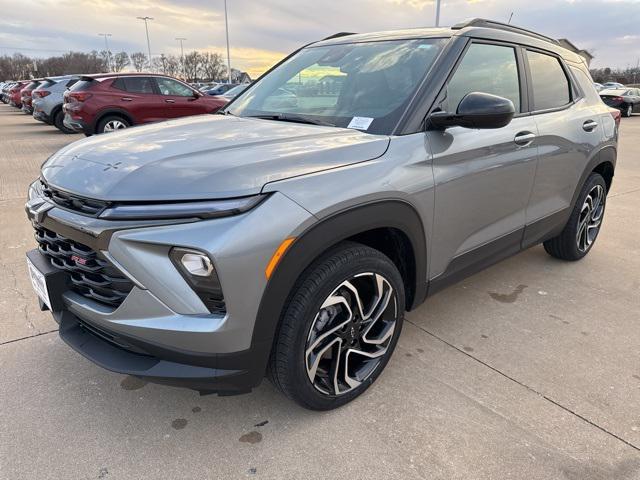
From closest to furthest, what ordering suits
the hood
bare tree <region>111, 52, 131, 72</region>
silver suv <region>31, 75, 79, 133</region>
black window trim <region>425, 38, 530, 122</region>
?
the hood
black window trim <region>425, 38, 530, 122</region>
silver suv <region>31, 75, 79, 133</region>
bare tree <region>111, 52, 131, 72</region>

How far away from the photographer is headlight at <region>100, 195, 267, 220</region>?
5.81 ft

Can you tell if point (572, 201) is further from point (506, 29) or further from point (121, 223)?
point (121, 223)

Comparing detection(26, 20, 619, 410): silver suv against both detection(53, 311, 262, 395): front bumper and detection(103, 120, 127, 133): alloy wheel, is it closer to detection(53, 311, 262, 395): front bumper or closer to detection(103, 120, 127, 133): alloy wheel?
detection(53, 311, 262, 395): front bumper

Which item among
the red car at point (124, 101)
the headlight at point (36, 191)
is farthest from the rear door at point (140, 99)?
the headlight at point (36, 191)

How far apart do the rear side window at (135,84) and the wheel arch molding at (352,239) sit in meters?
10.7

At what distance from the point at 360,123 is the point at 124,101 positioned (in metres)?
10.4

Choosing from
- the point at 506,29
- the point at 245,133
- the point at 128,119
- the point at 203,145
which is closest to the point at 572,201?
the point at 506,29

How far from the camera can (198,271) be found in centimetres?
175

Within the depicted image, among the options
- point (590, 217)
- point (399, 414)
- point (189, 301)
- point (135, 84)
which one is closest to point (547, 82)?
point (590, 217)

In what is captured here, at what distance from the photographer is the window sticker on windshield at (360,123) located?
248cm

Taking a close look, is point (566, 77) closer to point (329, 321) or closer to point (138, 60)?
point (329, 321)

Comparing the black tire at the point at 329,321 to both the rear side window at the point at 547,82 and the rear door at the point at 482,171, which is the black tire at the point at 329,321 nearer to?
the rear door at the point at 482,171

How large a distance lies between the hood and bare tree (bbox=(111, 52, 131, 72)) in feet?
287

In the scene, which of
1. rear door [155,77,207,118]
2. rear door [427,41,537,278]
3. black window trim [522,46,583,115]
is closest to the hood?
rear door [427,41,537,278]
